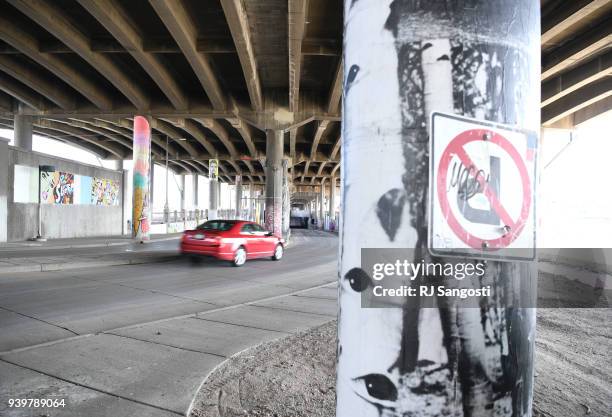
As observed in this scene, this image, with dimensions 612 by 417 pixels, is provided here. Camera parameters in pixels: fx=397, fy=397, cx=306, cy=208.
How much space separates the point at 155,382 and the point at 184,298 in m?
4.06

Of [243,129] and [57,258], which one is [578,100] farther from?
[57,258]

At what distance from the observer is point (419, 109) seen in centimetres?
134

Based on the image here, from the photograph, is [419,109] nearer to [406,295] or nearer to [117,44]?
[406,295]

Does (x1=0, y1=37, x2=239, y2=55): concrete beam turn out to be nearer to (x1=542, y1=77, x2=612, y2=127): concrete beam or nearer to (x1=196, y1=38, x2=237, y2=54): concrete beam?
(x1=196, y1=38, x2=237, y2=54): concrete beam

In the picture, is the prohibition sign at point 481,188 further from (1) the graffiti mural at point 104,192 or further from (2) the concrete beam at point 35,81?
(1) the graffiti mural at point 104,192

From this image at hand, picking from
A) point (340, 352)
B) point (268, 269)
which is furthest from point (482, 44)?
point (268, 269)

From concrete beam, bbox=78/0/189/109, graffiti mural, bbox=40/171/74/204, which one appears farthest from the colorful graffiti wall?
concrete beam, bbox=78/0/189/109

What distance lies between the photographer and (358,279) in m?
1.43

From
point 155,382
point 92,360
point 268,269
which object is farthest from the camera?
point 268,269

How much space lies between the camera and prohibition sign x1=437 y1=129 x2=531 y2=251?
1.30m

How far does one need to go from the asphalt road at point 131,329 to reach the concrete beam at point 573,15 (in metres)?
11.2

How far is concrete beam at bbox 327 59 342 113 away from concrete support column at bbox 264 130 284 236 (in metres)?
4.18

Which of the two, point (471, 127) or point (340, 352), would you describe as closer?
point (471, 127)

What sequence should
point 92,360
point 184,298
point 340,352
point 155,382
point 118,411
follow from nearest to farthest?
point 340,352
point 118,411
point 155,382
point 92,360
point 184,298
